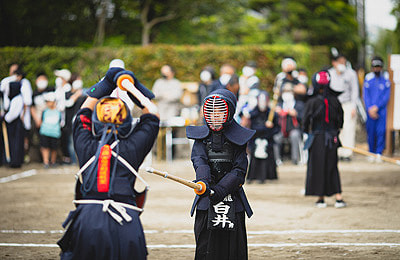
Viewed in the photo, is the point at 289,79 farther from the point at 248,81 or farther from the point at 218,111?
the point at 218,111

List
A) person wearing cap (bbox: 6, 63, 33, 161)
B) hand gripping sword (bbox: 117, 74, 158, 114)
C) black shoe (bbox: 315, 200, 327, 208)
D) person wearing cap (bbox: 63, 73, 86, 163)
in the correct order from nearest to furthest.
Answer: hand gripping sword (bbox: 117, 74, 158, 114)
black shoe (bbox: 315, 200, 327, 208)
person wearing cap (bbox: 6, 63, 33, 161)
person wearing cap (bbox: 63, 73, 86, 163)

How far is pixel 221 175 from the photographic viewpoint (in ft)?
20.1

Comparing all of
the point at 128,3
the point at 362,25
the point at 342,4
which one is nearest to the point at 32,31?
the point at 128,3

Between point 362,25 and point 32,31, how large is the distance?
18757 mm

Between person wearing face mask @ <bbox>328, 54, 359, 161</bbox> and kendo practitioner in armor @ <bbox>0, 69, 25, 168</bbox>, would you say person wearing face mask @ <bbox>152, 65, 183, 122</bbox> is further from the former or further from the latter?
person wearing face mask @ <bbox>328, 54, 359, 161</bbox>

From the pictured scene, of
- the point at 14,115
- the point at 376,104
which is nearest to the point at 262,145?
the point at 376,104

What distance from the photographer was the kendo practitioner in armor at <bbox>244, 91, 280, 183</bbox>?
13.9 m

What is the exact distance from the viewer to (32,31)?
2517 centimetres

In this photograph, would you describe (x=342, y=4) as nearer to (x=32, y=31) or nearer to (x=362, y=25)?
(x=362, y=25)

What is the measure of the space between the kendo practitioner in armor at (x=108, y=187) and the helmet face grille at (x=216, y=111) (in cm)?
83

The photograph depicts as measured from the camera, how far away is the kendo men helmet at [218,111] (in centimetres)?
600

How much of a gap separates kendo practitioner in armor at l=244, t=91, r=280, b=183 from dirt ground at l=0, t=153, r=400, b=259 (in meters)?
0.28

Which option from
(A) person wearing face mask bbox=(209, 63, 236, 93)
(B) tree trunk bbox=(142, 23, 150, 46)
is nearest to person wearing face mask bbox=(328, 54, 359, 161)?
(A) person wearing face mask bbox=(209, 63, 236, 93)

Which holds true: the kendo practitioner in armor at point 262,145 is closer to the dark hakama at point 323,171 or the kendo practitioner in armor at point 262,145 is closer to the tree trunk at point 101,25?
the dark hakama at point 323,171
